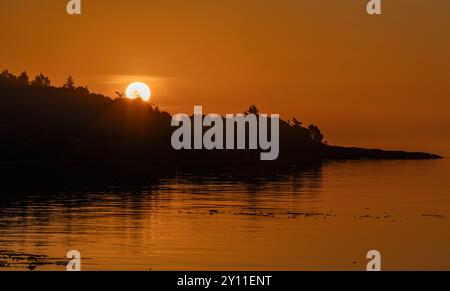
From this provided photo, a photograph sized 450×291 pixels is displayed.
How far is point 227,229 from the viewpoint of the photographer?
65.1m

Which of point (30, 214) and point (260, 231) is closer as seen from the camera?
point (260, 231)

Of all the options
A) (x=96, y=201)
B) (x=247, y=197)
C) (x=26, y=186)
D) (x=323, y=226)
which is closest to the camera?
(x=323, y=226)

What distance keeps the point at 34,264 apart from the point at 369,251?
21543 millimetres

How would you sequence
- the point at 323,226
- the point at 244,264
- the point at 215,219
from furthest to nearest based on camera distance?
the point at 215,219 → the point at 323,226 → the point at 244,264

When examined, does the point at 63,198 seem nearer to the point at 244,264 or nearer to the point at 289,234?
the point at 289,234

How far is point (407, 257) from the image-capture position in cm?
5259

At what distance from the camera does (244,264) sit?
160 feet

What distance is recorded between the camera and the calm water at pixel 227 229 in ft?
165

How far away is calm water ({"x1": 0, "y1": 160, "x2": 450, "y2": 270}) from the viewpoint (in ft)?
165
